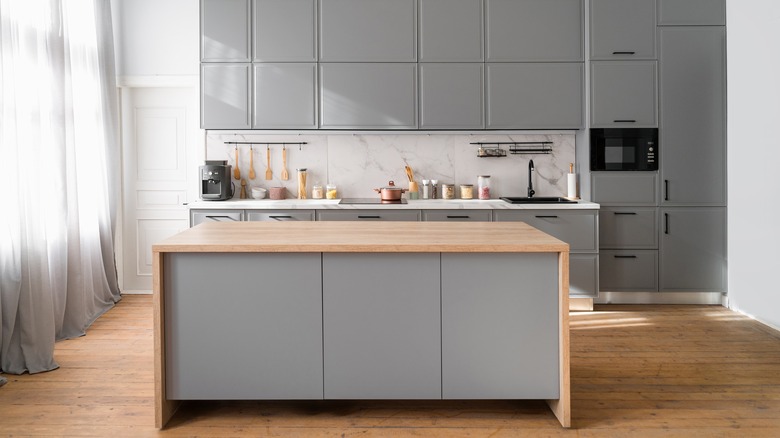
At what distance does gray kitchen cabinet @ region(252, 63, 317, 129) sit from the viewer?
17.7 feet

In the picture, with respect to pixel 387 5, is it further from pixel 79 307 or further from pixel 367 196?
pixel 79 307

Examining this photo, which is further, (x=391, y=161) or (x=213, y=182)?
(x=391, y=161)

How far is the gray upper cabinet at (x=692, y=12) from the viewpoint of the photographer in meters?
5.31

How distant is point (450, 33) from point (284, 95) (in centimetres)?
148

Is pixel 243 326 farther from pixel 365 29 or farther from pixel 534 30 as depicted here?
pixel 534 30

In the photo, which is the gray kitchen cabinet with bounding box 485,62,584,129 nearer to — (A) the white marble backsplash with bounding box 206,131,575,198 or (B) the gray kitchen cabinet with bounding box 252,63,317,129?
(A) the white marble backsplash with bounding box 206,131,575,198

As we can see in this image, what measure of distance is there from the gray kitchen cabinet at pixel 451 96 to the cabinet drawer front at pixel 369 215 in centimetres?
77

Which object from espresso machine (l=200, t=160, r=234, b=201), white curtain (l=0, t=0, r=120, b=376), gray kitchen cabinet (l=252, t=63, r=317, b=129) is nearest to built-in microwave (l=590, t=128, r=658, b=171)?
gray kitchen cabinet (l=252, t=63, r=317, b=129)

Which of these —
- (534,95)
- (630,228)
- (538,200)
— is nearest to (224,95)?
(534,95)

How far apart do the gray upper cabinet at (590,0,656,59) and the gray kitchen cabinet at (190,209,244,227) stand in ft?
10.4

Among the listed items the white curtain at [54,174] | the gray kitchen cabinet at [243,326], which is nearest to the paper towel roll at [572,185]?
the gray kitchen cabinet at [243,326]

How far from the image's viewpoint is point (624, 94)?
211 inches

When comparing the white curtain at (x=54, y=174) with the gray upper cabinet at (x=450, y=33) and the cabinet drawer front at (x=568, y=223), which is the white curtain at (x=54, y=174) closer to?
the gray upper cabinet at (x=450, y=33)

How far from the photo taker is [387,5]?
5.40 meters
